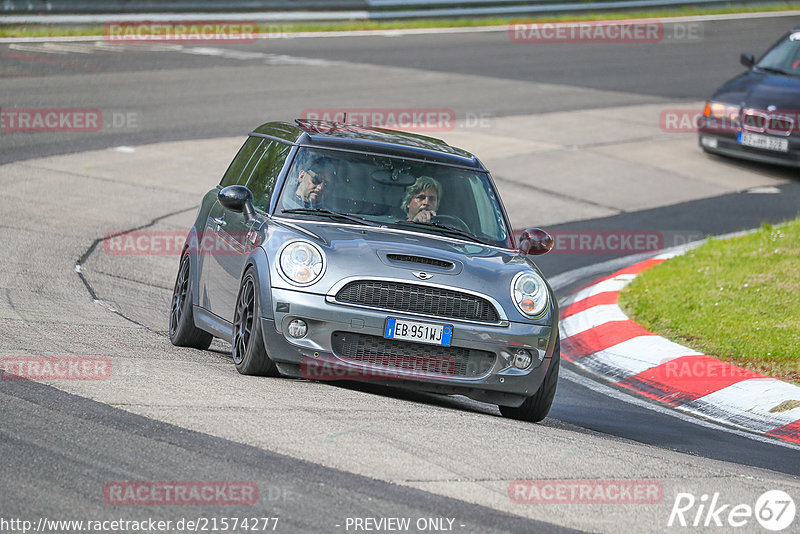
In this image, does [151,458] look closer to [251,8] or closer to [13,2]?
[13,2]

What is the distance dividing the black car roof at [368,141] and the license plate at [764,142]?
379 inches

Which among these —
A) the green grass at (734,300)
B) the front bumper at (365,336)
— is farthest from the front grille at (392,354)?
the green grass at (734,300)

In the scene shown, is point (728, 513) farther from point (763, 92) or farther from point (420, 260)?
point (763, 92)

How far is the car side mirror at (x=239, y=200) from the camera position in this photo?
7889mm

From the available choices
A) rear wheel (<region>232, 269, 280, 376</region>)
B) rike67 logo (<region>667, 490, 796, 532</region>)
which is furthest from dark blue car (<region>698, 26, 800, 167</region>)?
rike67 logo (<region>667, 490, 796, 532</region>)

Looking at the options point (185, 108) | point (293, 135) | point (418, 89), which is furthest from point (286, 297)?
point (418, 89)

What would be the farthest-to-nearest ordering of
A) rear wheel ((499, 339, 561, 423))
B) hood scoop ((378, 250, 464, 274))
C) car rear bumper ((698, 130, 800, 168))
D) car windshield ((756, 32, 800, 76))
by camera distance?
car windshield ((756, 32, 800, 76)) → car rear bumper ((698, 130, 800, 168)) → rear wheel ((499, 339, 561, 423)) → hood scoop ((378, 250, 464, 274))

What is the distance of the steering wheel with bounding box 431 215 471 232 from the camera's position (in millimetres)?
7924

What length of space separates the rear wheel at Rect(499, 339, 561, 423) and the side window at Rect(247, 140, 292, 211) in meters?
2.03

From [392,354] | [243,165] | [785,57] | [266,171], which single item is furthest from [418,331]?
[785,57]

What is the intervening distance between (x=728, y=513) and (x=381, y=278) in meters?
2.46

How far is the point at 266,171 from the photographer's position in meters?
8.30

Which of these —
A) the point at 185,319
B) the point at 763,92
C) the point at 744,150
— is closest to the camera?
the point at 185,319

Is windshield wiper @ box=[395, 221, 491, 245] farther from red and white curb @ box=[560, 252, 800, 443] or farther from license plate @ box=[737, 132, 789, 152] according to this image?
license plate @ box=[737, 132, 789, 152]
